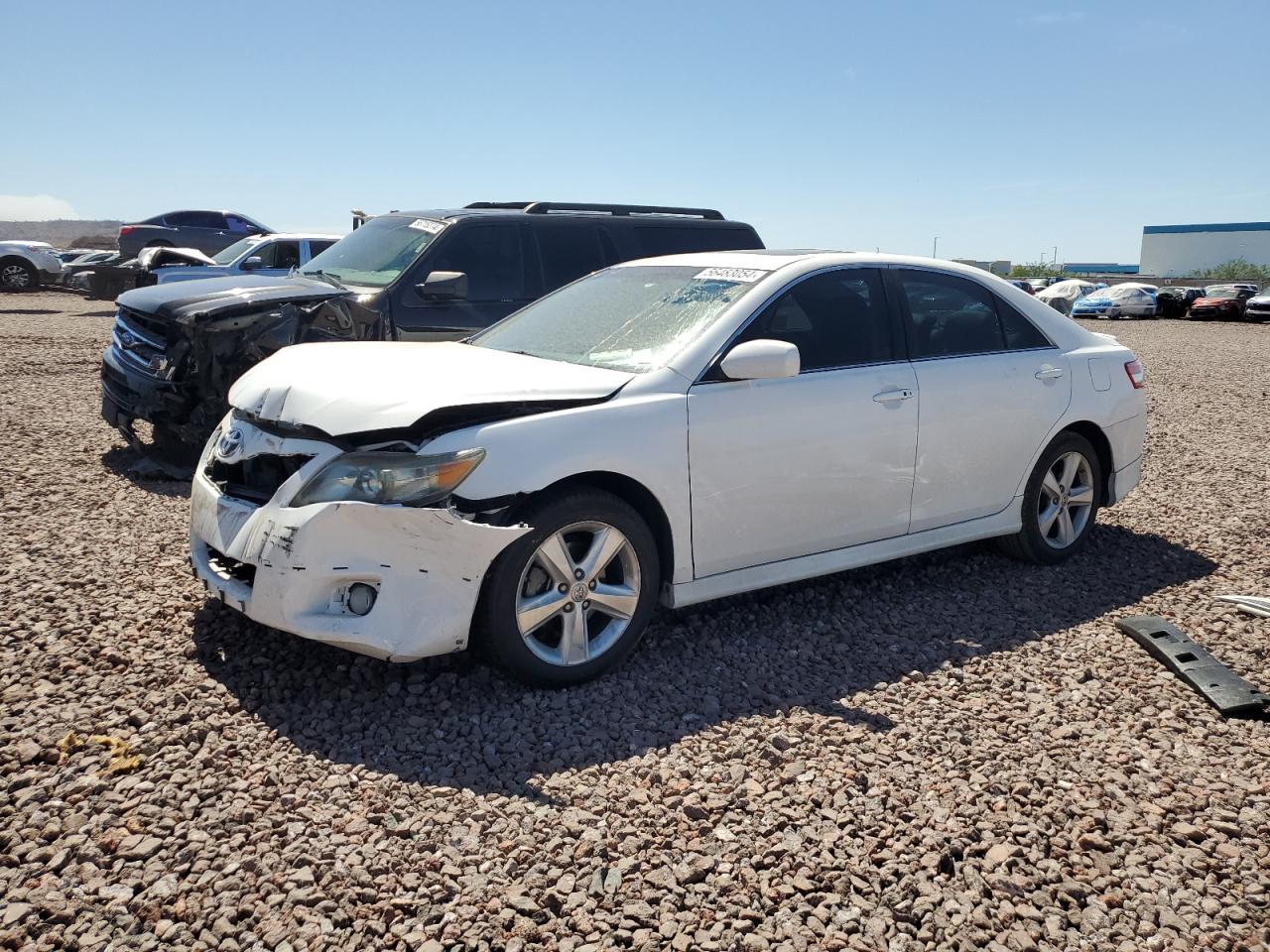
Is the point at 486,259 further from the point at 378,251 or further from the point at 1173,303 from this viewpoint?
the point at 1173,303

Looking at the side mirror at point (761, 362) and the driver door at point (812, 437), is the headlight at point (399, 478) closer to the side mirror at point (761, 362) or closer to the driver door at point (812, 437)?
the driver door at point (812, 437)

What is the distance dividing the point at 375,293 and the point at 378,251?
845mm

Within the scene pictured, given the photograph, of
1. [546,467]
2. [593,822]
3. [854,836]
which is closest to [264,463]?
[546,467]

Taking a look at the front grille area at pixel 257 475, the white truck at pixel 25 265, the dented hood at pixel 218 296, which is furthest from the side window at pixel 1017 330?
the white truck at pixel 25 265

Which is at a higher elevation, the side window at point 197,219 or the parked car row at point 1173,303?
the side window at point 197,219

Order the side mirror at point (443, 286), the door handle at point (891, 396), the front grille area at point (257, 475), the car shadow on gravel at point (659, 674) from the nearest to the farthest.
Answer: the car shadow on gravel at point (659, 674) < the front grille area at point (257, 475) < the door handle at point (891, 396) < the side mirror at point (443, 286)

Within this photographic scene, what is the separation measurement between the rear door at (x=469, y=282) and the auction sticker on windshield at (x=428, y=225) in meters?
0.11

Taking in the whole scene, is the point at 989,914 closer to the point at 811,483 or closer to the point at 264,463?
the point at 811,483

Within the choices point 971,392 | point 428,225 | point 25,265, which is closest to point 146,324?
point 428,225

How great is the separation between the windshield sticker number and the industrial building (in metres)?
96.0

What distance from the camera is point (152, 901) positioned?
8.71 ft

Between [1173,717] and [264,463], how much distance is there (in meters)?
3.69

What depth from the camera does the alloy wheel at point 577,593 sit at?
382 centimetres

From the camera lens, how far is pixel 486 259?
808 cm
